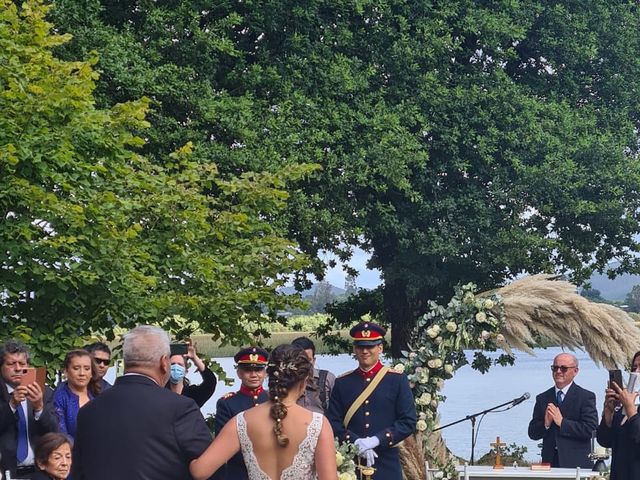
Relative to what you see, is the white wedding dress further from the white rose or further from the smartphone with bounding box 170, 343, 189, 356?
the white rose

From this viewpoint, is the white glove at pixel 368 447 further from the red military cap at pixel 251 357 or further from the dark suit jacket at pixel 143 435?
the dark suit jacket at pixel 143 435

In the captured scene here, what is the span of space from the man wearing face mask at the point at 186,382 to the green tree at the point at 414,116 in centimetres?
1195

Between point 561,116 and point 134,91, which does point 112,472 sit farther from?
point 561,116

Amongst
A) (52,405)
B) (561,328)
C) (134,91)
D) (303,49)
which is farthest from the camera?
(303,49)

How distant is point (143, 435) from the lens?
6172mm

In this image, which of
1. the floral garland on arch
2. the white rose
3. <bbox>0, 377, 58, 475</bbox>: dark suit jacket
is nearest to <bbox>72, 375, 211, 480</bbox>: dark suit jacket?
<bbox>0, 377, 58, 475</bbox>: dark suit jacket

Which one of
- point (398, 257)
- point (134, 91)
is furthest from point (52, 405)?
point (398, 257)

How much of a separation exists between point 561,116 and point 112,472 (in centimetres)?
2226

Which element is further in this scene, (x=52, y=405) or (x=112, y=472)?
(x=52, y=405)

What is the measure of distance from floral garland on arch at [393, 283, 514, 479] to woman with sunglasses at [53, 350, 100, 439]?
15.6 feet

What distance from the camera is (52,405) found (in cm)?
958

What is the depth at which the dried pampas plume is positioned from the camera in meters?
13.5

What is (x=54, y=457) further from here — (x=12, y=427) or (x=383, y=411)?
(x=383, y=411)

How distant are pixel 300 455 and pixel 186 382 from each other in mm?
4866
